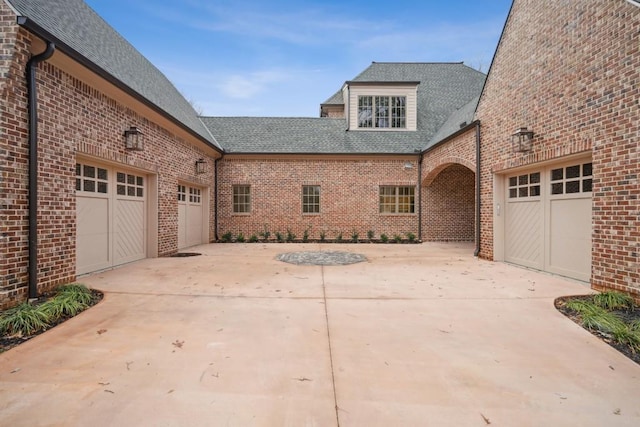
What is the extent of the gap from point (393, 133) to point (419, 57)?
26.3 feet

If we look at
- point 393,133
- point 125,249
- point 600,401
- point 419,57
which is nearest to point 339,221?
point 393,133

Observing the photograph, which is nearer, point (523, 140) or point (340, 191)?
point (523, 140)

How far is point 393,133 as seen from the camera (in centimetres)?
1362

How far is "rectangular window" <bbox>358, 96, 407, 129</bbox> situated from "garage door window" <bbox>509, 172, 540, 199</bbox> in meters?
7.35

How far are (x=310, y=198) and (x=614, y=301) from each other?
997 cm

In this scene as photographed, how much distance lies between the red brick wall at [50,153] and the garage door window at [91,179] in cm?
33

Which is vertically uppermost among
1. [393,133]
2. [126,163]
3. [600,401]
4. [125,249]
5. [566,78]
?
[393,133]

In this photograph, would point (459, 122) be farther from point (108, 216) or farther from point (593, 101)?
point (108, 216)

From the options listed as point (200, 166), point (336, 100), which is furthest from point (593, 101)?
point (336, 100)

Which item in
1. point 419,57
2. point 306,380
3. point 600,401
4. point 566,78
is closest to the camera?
point 600,401

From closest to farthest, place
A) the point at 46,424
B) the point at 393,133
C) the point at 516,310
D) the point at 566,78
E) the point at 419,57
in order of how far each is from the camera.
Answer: the point at 46,424 < the point at 516,310 < the point at 566,78 < the point at 393,133 < the point at 419,57

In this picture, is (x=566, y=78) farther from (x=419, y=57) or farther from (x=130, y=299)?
(x=419, y=57)

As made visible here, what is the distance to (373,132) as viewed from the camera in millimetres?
13695

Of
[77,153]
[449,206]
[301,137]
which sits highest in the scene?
[301,137]
